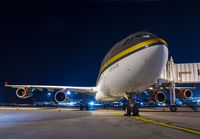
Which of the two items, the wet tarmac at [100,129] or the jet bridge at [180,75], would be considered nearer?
the wet tarmac at [100,129]

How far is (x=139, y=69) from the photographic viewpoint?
863cm

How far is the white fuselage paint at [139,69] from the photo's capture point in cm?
820

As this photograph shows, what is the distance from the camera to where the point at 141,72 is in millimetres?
8703

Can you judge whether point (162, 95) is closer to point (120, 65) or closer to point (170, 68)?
point (170, 68)

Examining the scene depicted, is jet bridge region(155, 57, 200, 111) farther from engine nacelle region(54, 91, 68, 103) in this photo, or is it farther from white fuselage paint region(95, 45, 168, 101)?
engine nacelle region(54, 91, 68, 103)

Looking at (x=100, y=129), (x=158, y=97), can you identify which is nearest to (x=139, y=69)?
(x=100, y=129)

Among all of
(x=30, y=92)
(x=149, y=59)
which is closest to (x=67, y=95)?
(x=30, y=92)

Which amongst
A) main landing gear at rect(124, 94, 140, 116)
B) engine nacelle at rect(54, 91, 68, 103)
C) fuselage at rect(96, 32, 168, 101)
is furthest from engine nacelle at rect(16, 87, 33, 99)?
main landing gear at rect(124, 94, 140, 116)

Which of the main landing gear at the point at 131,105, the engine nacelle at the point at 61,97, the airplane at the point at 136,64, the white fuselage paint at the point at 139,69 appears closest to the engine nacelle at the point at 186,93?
the airplane at the point at 136,64

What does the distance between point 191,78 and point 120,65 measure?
11859 mm

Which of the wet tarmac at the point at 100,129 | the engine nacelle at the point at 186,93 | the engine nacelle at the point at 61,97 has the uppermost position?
the engine nacelle at the point at 186,93

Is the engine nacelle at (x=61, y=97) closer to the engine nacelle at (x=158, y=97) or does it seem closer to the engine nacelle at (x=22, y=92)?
the engine nacelle at (x=22, y=92)

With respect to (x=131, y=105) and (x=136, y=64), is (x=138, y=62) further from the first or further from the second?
(x=131, y=105)

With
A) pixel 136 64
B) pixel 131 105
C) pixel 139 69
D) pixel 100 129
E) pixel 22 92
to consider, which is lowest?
pixel 100 129
